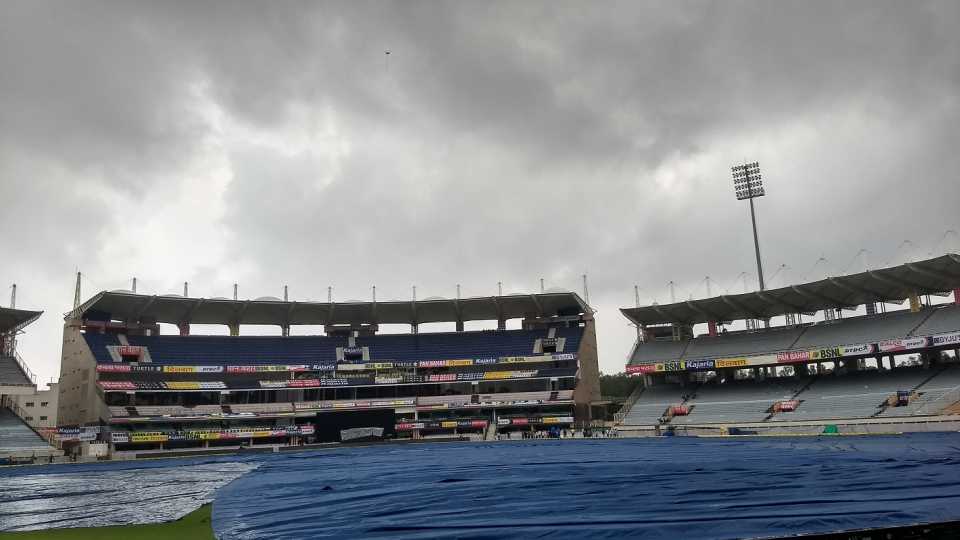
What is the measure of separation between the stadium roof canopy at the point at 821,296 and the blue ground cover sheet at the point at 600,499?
30.7m

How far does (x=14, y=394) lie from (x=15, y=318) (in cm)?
956

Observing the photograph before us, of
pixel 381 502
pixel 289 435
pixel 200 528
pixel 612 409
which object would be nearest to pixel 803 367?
pixel 612 409

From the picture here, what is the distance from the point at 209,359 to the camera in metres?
69.6

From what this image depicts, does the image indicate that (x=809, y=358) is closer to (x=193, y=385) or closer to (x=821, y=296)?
(x=821, y=296)

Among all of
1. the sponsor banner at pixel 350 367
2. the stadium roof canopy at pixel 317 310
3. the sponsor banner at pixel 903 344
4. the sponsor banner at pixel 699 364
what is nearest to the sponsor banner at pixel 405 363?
the sponsor banner at pixel 350 367

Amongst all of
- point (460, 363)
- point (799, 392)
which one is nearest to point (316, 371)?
point (460, 363)

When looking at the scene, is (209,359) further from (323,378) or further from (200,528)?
(200,528)

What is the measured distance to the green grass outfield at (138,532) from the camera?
14242 millimetres

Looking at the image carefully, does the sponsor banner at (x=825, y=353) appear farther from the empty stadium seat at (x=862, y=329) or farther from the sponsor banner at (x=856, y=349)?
the empty stadium seat at (x=862, y=329)

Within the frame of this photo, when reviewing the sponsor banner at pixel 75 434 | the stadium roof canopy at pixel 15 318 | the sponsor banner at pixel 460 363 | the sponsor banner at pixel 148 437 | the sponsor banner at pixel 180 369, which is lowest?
the sponsor banner at pixel 148 437

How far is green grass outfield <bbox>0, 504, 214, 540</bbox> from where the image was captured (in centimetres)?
1424

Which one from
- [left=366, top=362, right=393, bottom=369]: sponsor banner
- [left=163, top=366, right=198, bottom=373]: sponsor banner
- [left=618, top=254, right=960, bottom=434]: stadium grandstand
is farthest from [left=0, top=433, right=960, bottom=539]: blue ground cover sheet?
[left=366, top=362, right=393, bottom=369]: sponsor banner

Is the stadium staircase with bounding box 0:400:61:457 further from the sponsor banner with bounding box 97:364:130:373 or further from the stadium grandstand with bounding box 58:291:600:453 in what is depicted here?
the sponsor banner with bounding box 97:364:130:373

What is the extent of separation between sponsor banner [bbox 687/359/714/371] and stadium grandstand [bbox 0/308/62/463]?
183ft
